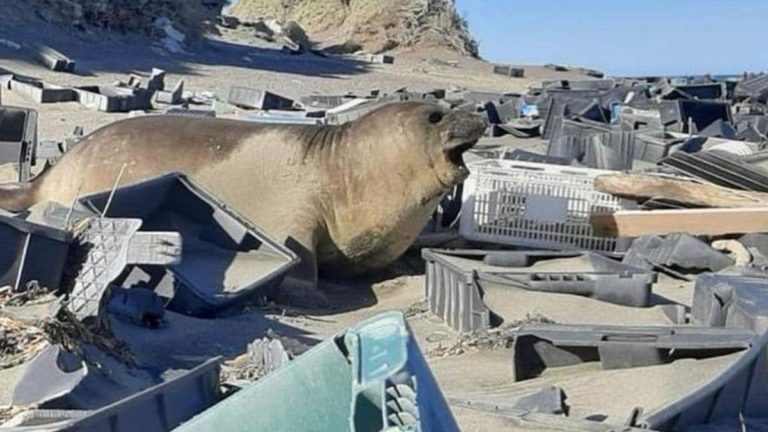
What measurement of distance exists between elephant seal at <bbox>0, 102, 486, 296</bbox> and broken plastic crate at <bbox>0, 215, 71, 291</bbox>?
6.01ft

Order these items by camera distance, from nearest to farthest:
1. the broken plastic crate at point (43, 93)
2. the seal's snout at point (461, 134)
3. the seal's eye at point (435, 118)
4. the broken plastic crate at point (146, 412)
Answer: the broken plastic crate at point (146, 412), the seal's snout at point (461, 134), the seal's eye at point (435, 118), the broken plastic crate at point (43, 93)

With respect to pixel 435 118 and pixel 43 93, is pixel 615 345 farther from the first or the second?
pixel 43 93

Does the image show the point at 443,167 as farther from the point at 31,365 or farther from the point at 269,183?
the point at 31,365

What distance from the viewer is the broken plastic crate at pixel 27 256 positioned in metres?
5.25

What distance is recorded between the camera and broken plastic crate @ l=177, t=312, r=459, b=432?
1.94m

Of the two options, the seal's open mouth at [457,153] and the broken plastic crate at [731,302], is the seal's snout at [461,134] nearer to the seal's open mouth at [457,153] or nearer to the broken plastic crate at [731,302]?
the seal's open mouth at [457,153]

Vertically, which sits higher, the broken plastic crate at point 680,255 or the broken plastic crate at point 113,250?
the broken plastic crate at point 113,250

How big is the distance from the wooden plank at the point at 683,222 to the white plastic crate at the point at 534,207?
11 centimetres

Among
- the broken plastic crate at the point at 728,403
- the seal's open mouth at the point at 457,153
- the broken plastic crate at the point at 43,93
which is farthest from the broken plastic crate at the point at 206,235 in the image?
the broken plastic crate at the point at 43,93

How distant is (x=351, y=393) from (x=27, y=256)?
136 inches

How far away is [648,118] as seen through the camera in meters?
12.8

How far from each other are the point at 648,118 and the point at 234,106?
175 inches

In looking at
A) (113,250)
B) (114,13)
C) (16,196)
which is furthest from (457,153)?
(114,13)

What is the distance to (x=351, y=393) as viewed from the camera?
7.00 feet
